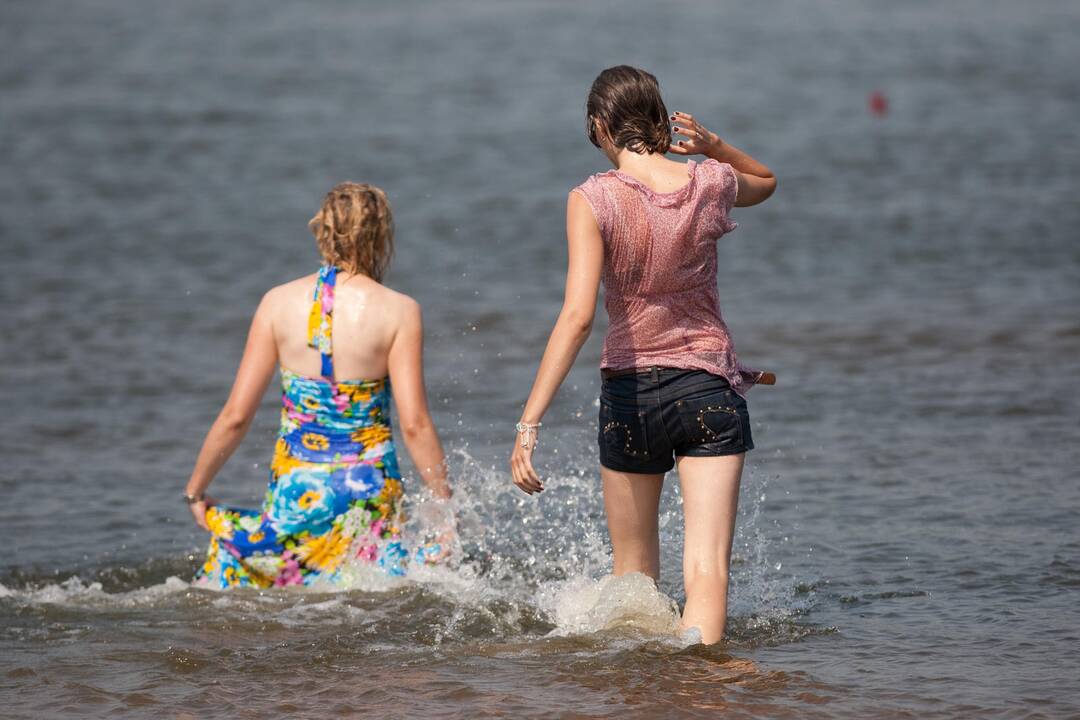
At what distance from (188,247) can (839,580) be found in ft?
32.2

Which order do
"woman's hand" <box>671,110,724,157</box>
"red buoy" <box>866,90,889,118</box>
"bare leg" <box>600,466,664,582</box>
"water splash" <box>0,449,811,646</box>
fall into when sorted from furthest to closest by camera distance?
1. "red buoy" <box>866,90,889,118</box>
2. "water splash" <box>0,449,811,646</box>
3. "bare leg" <box>600,466,664,582</box>
4. "woman's hand" <box>671,110,724,157</box>

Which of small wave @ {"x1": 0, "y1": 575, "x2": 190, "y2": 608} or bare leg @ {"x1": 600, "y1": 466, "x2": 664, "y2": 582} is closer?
bare leg @ {"x1": 600, "y1": 466, "x2": 664, "y2": 582}

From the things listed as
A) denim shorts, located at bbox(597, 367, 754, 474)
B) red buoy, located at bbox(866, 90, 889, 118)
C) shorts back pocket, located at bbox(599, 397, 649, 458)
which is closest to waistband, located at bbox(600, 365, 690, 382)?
denim shorts, located at bbox(597, 367, 754, 474)

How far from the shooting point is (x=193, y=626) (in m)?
5.33

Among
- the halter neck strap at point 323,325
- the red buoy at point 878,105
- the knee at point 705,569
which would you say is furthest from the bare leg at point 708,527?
the red buoy at point 878,105

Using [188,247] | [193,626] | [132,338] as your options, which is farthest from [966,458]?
[188,247]

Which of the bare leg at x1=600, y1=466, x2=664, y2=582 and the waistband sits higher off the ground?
the waistband

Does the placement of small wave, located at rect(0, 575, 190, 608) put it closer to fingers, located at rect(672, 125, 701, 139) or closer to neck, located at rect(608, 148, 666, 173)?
neck, located at rect(608, 148, 666, 173)

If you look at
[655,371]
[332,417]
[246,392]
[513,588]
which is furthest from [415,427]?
[655,371]

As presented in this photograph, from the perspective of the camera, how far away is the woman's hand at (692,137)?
435 cm

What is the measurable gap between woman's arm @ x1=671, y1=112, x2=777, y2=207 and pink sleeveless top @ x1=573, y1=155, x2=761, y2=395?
7cm

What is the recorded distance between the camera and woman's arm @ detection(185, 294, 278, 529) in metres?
5.32

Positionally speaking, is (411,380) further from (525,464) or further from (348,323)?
(525,464)

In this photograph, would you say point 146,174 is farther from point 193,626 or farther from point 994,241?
point 193,626
